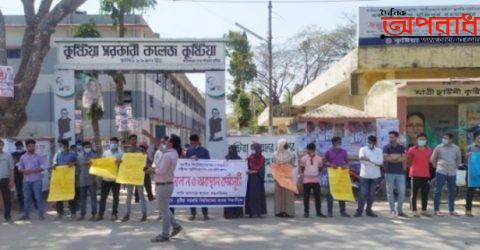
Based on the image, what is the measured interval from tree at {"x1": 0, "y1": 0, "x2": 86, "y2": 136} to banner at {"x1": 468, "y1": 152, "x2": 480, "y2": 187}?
10.4m

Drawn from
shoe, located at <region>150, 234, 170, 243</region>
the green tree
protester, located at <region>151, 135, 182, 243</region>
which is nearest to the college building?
the green tree

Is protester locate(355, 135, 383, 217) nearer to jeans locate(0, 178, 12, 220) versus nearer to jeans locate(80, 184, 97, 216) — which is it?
jeans locate(80, 184, 97, 216)

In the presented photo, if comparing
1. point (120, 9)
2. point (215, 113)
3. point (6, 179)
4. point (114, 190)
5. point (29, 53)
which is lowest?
point (114, 190)

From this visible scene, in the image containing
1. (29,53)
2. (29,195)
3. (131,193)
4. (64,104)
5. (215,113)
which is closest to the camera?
(131,193)

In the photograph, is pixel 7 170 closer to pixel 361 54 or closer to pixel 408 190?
pixel 408 190

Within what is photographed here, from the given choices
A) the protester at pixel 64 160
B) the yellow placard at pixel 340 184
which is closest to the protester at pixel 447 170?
the yellow placard at pixel 340 184

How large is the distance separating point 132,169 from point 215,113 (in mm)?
3039

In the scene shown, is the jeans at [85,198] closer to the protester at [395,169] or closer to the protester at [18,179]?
the protester at [18,179]

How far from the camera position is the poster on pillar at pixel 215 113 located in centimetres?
1506

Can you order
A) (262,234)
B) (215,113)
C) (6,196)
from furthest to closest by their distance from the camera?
1. (215,113)
2. (6,196)
3. (262,234)

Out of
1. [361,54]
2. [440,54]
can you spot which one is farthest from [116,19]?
[440,54]

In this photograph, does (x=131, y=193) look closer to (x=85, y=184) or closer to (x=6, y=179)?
(x=85, y=184)

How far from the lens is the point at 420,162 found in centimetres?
1304

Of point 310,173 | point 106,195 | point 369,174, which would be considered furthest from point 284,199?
point 106,195
